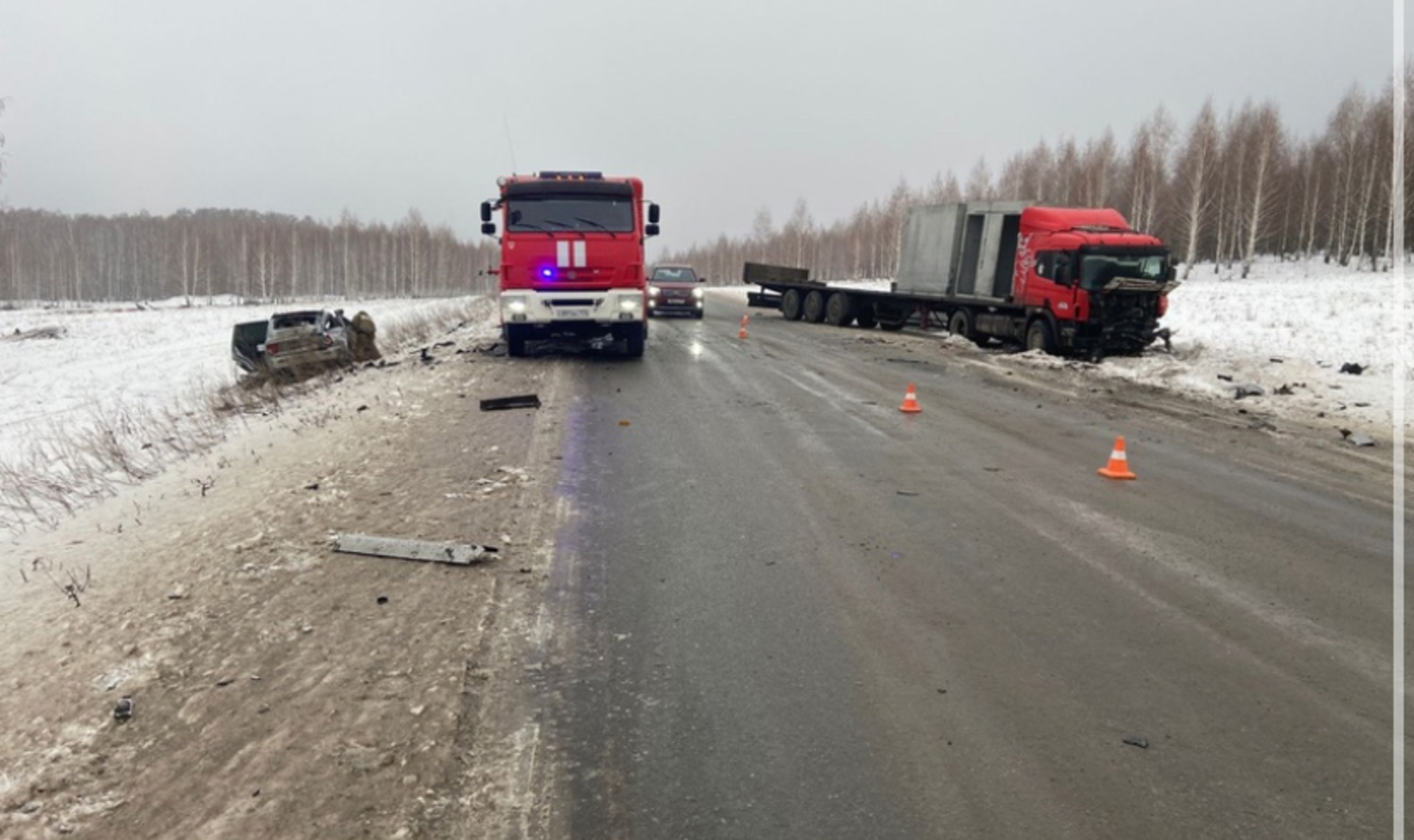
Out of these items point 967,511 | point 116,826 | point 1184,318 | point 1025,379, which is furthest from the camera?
point 1184,318

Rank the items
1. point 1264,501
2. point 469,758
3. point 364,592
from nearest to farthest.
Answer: point 469,758 < point 364,592 < point 1264,501

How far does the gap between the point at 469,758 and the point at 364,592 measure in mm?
1854

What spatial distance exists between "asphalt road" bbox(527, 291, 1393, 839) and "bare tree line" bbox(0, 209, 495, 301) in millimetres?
93957

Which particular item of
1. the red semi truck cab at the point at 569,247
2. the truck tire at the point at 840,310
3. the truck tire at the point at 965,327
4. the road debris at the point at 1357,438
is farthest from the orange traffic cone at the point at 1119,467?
the truck tire at the point at 840,310

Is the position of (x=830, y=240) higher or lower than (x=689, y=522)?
higher

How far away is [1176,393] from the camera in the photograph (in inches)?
518

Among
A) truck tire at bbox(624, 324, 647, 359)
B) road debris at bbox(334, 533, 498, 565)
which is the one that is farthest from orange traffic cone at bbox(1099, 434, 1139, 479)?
truck tire at bbox(624, 324, 647, 359)

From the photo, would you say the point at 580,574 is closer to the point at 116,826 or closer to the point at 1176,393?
the point at 116,826

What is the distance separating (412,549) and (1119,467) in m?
6.08

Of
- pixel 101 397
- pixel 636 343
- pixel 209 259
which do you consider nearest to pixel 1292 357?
pixel 636 343

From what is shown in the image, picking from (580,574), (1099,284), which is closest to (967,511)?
(580,574)

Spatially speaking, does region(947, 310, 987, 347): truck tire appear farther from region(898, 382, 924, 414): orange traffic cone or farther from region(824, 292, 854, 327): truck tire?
region(898, 382, 924, 414): orange traffic cone

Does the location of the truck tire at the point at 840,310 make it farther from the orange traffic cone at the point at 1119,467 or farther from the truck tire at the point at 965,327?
the orange traffic cone at the point at 1119,467

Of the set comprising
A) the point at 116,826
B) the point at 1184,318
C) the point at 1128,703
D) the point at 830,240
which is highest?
the point at 830,240
